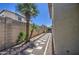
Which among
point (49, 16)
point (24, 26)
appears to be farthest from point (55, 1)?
point (24, 26)

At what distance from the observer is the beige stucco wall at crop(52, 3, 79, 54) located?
14.8 metres

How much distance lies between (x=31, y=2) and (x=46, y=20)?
5.45ft

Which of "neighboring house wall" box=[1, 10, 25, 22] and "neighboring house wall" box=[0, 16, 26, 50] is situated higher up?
"neighboring house wall" box=[1, 10, 25, 22]

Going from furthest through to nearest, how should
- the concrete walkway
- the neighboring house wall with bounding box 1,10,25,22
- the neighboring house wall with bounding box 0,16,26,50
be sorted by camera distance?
1. the concrete walkway
2. the neighboring house wall with bounding box 1,10,25,22
3. the neighboring house wall with bounding box 0,16,26,50

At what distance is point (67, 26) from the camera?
14781 millimetres

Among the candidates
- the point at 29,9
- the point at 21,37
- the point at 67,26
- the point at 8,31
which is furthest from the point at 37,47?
the point at 29,9

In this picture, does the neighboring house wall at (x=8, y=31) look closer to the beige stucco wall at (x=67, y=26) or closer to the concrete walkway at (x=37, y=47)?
the concrete walkway at (x=37, y=47)

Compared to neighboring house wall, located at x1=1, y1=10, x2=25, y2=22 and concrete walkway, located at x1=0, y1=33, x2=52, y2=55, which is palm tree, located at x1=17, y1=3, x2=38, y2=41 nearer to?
neighboring house wall, located at x1=1, y1=10, x2=25, y2=22

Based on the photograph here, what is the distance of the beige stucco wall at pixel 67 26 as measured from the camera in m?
14.8

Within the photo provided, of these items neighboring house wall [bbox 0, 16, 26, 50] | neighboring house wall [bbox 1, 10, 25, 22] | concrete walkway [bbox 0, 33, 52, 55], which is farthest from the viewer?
concrete walkway [bbox 0, 33, 52, 55]

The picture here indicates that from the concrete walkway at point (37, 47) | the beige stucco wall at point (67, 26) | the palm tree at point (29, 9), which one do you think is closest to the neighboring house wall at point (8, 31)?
the concrete walkway at point (37, 47)

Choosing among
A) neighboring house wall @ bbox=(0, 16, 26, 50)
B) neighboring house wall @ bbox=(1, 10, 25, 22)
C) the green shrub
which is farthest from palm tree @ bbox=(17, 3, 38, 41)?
the green shrub

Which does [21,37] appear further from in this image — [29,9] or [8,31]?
[29,9]

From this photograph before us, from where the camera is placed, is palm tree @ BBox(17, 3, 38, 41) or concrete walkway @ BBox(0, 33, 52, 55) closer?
palm tree @ BBox(17, 3, 38, 41)
